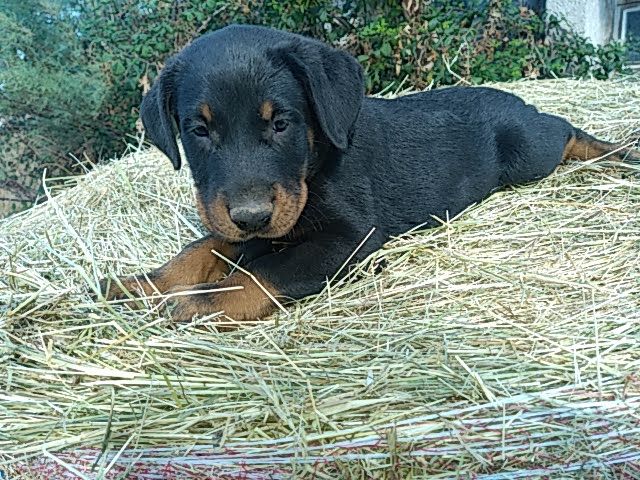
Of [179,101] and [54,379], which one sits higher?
[179,101]

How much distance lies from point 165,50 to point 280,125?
5105mm

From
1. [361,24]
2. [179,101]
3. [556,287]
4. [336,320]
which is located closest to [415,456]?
[336,320]

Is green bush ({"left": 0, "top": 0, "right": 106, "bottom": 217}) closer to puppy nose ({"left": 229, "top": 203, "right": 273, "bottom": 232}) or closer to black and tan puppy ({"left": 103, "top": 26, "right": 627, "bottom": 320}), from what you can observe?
black and tan puppy ({"left": 103, "top": 26, "right": 627, "bottom": 320})

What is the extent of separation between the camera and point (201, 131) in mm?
2961

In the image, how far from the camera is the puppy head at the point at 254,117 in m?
2.78

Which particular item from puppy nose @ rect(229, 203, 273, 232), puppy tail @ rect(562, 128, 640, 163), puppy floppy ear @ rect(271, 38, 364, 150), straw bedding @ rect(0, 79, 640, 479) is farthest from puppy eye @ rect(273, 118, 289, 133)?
puppy tail @ rect(562, 128, 640, 163)

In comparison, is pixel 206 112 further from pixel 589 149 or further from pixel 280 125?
pixel 589 149

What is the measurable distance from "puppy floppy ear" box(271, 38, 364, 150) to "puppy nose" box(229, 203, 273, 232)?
1.67ft

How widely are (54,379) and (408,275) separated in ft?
5.28

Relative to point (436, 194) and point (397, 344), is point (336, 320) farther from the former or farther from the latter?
point (436, 194)

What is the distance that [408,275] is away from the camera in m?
3.17

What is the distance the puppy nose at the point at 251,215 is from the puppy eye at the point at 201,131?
Result: 1.46ft

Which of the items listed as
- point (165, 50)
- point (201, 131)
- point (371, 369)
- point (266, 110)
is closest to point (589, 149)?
point (266, 110)

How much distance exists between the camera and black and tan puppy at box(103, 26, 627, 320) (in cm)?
282
